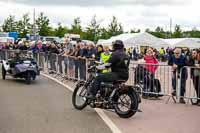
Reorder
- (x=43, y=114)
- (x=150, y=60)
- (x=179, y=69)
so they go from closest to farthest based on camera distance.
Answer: (x=43, y=114) → (x=179, y=69) → (x=150, y=60)

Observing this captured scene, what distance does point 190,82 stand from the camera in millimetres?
12625

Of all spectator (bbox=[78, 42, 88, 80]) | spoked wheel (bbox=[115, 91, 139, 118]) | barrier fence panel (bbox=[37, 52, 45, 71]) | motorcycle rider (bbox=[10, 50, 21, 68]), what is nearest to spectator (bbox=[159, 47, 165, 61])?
barrier fence panel (bbox=[37, 52, 45, 71])

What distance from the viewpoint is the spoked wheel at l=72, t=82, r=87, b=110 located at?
10461 millimetres

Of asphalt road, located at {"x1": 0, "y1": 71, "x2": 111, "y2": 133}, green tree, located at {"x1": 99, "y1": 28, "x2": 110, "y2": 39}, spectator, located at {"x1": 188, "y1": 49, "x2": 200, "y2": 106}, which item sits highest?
green tree, located at {"x1": 99, "y1": 28, "x2": 110, "y2": 39}

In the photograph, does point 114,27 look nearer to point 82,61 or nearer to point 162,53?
point 162,53

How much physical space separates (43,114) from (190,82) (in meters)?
4.86

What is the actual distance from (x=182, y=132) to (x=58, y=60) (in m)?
13.0

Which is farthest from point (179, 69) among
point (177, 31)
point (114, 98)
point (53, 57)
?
point (177, 31)

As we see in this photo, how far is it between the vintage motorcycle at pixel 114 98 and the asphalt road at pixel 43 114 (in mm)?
285

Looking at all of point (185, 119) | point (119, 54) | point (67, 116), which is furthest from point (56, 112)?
point (185, 119)

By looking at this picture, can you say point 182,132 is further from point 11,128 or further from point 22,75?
point 22,75

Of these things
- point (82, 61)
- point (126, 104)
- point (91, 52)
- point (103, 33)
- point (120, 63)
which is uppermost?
point (103, 33)

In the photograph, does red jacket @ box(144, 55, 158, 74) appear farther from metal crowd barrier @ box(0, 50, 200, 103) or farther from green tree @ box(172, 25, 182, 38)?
green tree @ box(172, 25, 182, 38)

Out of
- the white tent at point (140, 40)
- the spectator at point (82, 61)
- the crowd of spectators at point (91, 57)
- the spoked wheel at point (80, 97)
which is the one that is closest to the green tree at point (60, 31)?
the white tent at point (140, 40)
